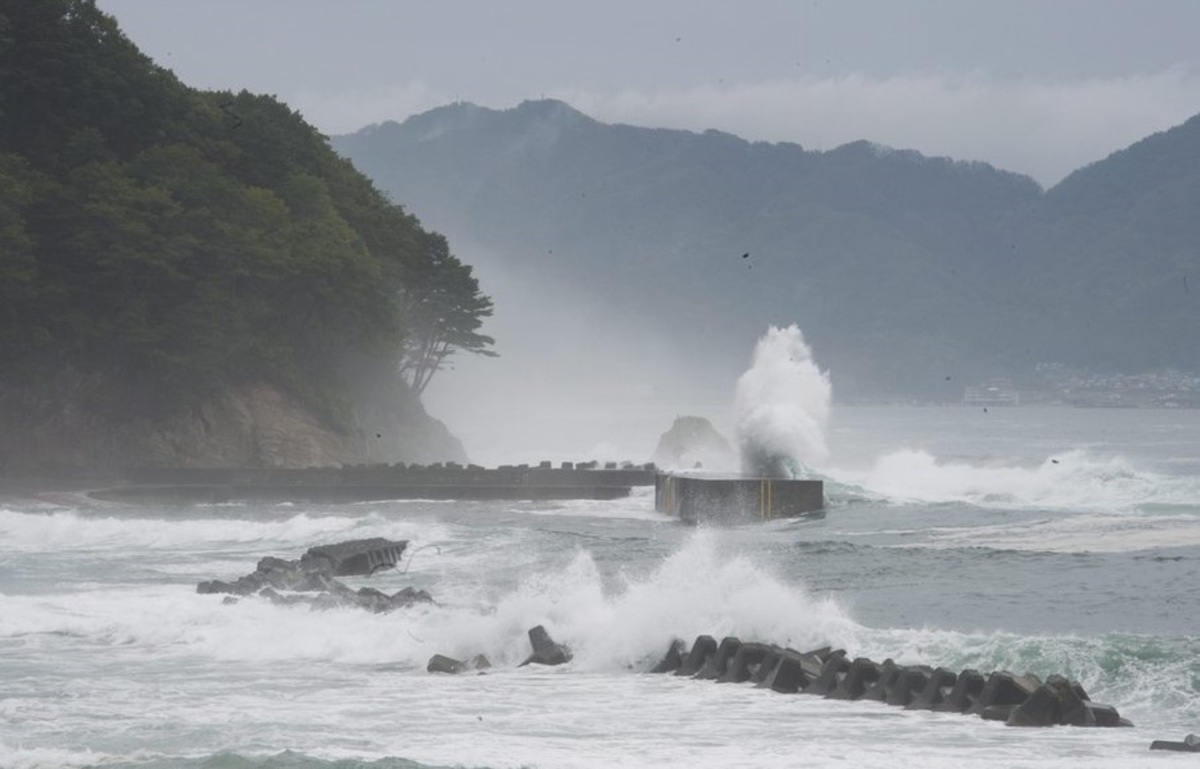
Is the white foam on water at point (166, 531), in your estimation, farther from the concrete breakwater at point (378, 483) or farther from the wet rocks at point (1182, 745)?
the wet rocks at point (1182, 745)

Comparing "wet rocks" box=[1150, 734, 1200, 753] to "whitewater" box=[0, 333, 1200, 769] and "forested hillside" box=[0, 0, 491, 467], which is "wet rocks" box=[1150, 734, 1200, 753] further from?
"forested hillside" box=[0, 0, 491, 467]

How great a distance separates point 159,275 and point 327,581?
3418 cm

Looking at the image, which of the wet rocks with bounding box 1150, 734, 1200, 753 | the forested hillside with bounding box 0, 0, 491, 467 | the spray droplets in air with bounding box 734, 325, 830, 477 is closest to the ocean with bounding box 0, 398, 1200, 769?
the wet rocks with bounding box 1150, 734, 1200, 753

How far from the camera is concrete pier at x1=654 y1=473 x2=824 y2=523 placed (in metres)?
43.0

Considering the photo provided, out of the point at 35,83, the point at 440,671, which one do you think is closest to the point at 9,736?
the point at 440,671

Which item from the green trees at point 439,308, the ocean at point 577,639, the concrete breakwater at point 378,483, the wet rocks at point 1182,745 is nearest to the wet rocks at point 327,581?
the ocean at point 577,639

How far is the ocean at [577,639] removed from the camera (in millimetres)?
16031

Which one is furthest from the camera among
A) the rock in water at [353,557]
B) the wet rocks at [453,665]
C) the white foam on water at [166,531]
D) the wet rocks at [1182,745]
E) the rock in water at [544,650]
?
the white foam on water at [166,531]

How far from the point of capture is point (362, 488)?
52844mm

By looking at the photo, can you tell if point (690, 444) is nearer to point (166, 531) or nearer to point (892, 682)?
point (166, 531)

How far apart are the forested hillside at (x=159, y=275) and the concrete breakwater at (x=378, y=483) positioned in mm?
5840

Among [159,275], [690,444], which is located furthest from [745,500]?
[690,444]

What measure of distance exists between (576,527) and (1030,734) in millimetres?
25986

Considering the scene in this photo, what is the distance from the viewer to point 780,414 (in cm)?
5741
